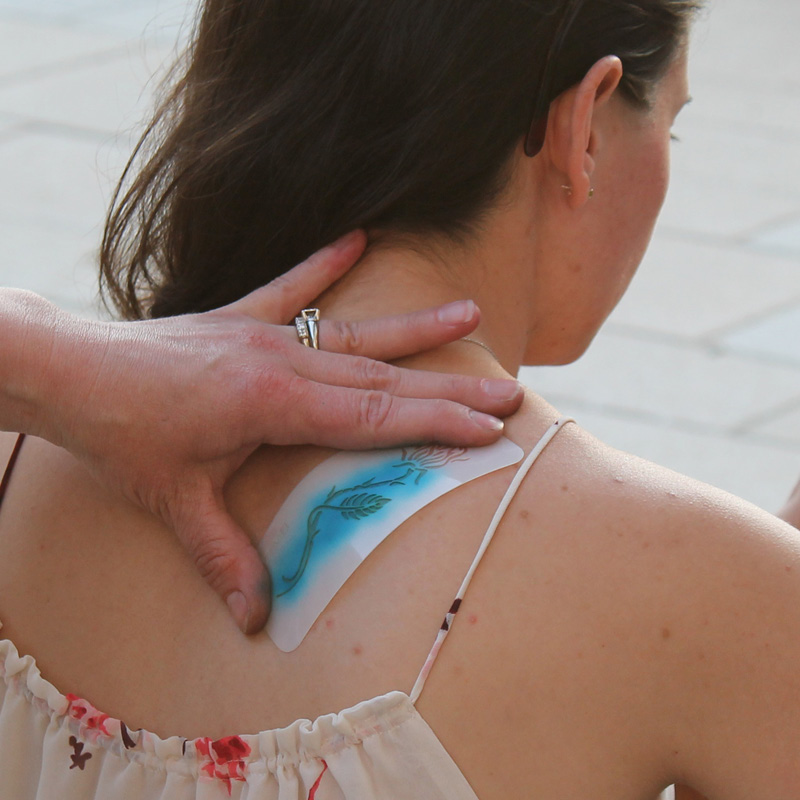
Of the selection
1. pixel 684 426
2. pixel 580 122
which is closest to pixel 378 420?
pixel 580 122

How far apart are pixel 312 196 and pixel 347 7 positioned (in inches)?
8.5

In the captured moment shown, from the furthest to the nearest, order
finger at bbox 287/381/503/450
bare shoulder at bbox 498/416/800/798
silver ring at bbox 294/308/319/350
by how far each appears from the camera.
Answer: silver ring at bbox 294/308/319/350, finger at bbox 287/381/503/450, bare shoulder at bbox 498/416/800/798

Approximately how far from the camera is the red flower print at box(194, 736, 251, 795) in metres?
1.16

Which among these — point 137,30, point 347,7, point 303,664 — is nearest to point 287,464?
point 303,664

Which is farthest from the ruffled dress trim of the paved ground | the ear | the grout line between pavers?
the grout line between pavers

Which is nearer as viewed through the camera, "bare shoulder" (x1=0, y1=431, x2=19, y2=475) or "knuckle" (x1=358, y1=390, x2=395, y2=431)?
"knuckle" (x1=358, y1=390, x2=395, y2=431)

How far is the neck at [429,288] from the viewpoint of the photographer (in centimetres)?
134

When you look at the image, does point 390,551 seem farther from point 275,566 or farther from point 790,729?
point 790,729

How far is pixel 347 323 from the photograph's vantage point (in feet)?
4.32

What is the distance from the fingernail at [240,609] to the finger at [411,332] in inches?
11.4

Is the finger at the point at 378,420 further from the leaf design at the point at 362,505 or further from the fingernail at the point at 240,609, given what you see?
the fingernail at the point at 240,609

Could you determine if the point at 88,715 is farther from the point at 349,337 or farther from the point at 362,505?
the point at 349,337

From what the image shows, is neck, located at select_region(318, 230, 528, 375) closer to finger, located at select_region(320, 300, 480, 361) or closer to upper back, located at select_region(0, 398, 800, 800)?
finger, located at select_region(320, 300, 480, 361)

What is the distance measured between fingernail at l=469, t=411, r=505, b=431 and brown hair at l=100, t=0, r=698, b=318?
0.96ft
